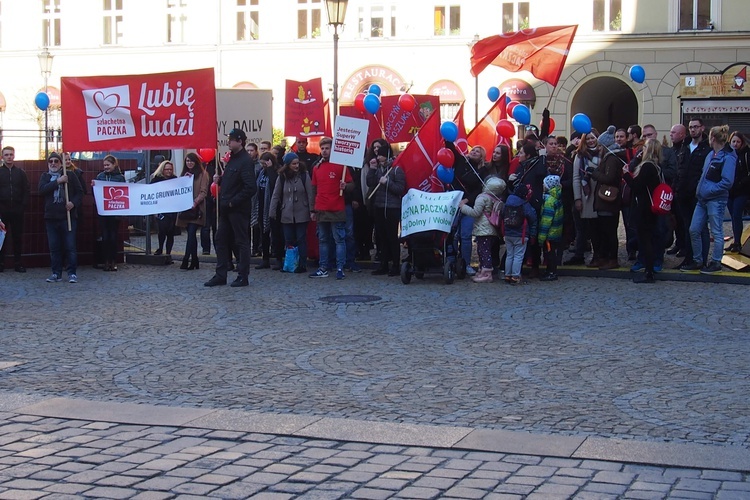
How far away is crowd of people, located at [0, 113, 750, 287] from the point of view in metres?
13.7

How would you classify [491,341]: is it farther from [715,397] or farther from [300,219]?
[300,219]

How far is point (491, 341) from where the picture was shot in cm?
953

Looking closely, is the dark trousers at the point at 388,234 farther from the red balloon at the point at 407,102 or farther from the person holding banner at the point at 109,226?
the person holding banner at the point at 109,226

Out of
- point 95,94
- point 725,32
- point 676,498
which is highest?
point 725,32

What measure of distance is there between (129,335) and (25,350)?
105 cm

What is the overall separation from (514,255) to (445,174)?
141 cm

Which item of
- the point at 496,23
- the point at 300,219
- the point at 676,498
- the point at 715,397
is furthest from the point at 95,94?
the point at 496,23

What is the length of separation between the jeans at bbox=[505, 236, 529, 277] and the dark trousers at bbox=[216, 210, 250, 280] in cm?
334

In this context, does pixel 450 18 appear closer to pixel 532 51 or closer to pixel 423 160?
pixel 532 51

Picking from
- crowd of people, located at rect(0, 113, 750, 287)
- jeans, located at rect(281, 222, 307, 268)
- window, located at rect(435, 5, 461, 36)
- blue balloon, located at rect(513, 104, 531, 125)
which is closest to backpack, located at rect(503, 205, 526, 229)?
crowd of people, located at rect(0, 113, 750, 287)

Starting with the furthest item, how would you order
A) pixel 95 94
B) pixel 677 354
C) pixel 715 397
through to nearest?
pixel 95 94
pixel 677 354
pixel 715 397

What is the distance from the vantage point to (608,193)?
14.0 m

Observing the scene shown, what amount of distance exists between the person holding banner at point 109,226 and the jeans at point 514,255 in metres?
6.09

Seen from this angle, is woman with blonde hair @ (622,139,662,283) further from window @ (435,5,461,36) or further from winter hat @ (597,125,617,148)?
window @ (435,5,461,36)
